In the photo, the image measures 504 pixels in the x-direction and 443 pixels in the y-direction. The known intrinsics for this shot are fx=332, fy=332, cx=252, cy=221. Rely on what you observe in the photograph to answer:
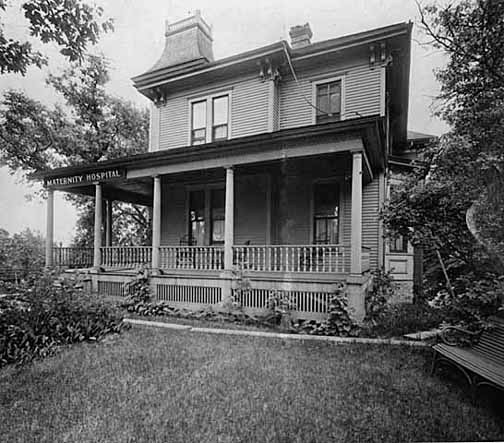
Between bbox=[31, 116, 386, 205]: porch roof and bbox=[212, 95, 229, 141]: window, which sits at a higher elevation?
bbox=[212, 95, 229, 141]: window

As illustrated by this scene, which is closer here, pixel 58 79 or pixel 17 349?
pixel 58 79

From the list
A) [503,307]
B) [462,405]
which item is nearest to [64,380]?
[462,405]

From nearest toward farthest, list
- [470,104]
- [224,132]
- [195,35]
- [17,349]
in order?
[195,35] → [17,349] → [470,104] → [224,132]

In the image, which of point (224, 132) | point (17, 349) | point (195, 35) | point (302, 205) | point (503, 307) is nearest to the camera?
point (503, 307)

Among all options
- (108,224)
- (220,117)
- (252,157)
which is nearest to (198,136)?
(220,117)

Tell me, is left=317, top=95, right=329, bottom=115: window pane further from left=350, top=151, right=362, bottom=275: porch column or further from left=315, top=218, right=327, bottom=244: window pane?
left=350, top=151, right=362, bottom=275: porch column

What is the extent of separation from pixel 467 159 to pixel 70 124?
4.80m

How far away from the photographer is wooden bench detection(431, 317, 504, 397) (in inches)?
92.3

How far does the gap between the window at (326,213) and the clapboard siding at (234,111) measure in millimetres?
1995

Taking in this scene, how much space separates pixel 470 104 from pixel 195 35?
3.06 meters

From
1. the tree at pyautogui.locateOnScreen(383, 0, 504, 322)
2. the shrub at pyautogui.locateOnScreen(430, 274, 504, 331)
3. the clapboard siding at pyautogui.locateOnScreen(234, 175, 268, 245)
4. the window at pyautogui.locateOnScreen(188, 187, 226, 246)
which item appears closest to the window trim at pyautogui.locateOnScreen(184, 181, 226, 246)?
the window at pyautogui.locateOnScreen(188, 187, 226, 246)

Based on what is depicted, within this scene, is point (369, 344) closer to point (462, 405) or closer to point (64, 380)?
point (462, 405)

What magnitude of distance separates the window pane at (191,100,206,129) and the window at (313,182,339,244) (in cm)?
342

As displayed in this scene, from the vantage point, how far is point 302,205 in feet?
25.0
